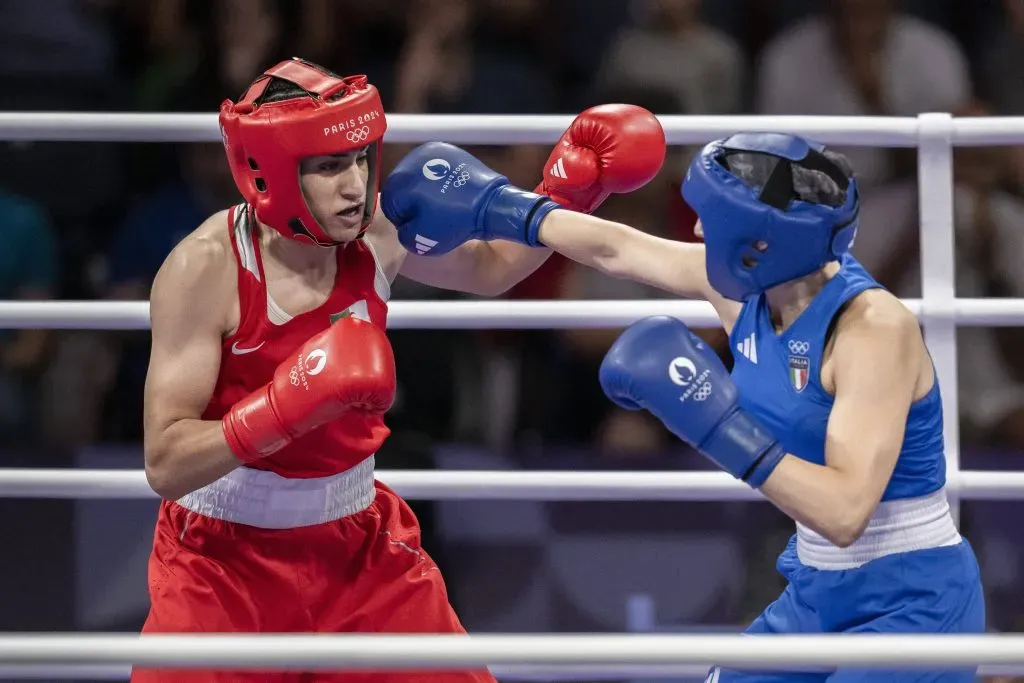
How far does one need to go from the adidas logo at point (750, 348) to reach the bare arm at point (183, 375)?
795 millimetres

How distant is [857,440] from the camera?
178 centimetres

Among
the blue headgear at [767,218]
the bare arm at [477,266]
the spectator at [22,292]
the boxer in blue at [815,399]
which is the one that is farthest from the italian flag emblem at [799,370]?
the spectator at [22,292]

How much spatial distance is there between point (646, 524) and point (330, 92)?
1.72 m

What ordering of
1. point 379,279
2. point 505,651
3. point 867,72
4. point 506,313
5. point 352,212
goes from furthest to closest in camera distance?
1. point 867,72
2. point 506,313
3. point 379,279
4. point 352,212
5. point 505,651

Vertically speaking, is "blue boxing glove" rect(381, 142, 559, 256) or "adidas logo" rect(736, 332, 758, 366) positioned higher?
"blue boxing glove" rect(381, 142, 559, 256)

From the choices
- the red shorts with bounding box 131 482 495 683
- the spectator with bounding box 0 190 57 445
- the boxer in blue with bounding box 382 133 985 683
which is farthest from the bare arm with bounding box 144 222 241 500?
the spectator with bounding box 0 190 57 445

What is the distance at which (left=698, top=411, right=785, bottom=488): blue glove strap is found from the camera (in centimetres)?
175

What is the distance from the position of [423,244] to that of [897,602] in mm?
933

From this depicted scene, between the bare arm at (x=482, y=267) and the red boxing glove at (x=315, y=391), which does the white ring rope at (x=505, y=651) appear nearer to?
the red boxing glove at (x=315, y=391)

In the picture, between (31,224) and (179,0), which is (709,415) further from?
(179,0)

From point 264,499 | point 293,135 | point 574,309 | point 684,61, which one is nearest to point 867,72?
point 684,61

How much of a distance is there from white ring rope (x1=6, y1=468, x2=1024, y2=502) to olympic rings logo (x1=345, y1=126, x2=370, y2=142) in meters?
0.71

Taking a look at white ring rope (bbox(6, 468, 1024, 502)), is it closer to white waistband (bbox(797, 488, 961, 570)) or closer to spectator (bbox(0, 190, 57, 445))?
white waistband (bbox(797, 488, 961, 570))

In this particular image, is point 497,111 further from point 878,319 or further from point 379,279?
point 878,319
